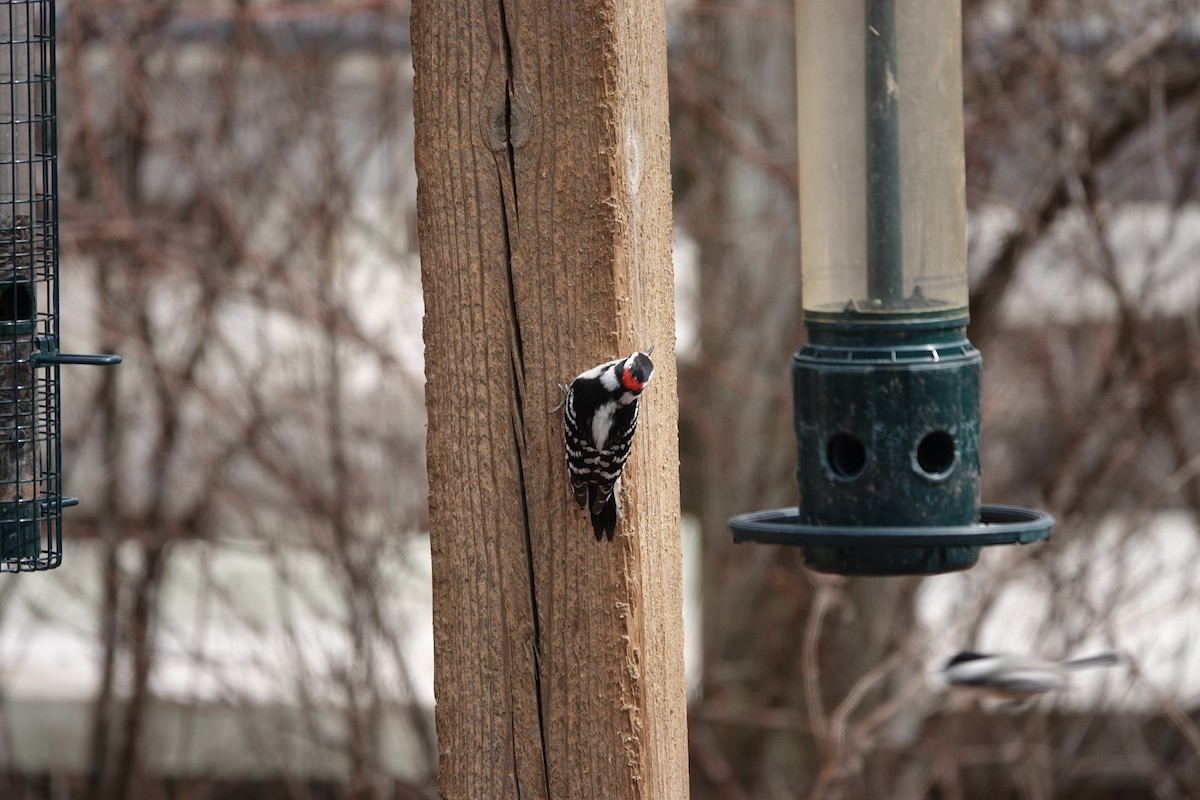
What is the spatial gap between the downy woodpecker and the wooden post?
22 mm

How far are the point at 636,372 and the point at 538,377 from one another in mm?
129

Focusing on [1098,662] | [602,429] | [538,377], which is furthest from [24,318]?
[1098,662]

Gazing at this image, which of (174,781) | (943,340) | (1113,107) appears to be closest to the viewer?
(943,340)

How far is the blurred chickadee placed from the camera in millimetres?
3984

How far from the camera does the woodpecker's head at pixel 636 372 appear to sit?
1.96 metres

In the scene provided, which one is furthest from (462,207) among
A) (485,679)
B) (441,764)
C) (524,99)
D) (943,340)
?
(943,340)

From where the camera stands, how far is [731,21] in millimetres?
6078

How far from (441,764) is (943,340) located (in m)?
1.25

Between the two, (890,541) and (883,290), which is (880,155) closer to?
(883,290)

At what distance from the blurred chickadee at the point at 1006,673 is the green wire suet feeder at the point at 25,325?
229cm

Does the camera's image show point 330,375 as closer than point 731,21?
Yes

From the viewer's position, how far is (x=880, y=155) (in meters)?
2.82

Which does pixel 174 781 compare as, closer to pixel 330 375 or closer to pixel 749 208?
pixel 330 375

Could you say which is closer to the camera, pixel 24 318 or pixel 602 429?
pixel 602 429
